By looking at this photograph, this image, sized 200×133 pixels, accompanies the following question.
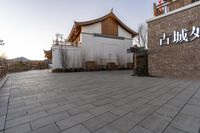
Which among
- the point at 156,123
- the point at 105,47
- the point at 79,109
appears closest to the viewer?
the point at 156,123

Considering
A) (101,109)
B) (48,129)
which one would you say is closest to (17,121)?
(48,129)

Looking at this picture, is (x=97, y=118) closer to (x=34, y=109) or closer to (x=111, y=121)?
(x=111, y=121)

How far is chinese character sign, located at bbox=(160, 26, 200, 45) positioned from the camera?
5.46 metres

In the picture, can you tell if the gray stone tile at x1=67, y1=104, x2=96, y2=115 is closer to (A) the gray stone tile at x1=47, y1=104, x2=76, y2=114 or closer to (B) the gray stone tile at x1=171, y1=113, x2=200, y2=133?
(A) the gray stone tile at x1=47, y1=104, x2=76, y2=114

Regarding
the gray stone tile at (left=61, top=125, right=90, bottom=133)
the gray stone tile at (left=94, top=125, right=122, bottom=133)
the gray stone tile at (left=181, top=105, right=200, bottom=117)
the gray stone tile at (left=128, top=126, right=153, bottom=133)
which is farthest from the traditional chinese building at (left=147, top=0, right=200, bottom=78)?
the gray stone tile at (left=61, top=125, right=90, bottom=133)

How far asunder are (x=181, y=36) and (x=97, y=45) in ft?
32.4

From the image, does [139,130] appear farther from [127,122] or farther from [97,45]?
[97,45]

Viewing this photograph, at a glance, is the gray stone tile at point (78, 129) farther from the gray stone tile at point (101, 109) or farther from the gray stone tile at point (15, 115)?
the gray stone tile at point (15, 115)

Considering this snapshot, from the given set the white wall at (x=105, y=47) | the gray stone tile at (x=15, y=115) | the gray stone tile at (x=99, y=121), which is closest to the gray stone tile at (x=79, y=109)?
the gray stone tile at (x=99, y=121)

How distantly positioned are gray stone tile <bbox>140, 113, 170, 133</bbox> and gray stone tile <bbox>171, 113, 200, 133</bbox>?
12cm

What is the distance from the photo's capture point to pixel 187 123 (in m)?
1.70

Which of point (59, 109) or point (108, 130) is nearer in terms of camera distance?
point (108, 130)

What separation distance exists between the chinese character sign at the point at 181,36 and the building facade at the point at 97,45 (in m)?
8.78

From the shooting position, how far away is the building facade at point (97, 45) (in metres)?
13.0
